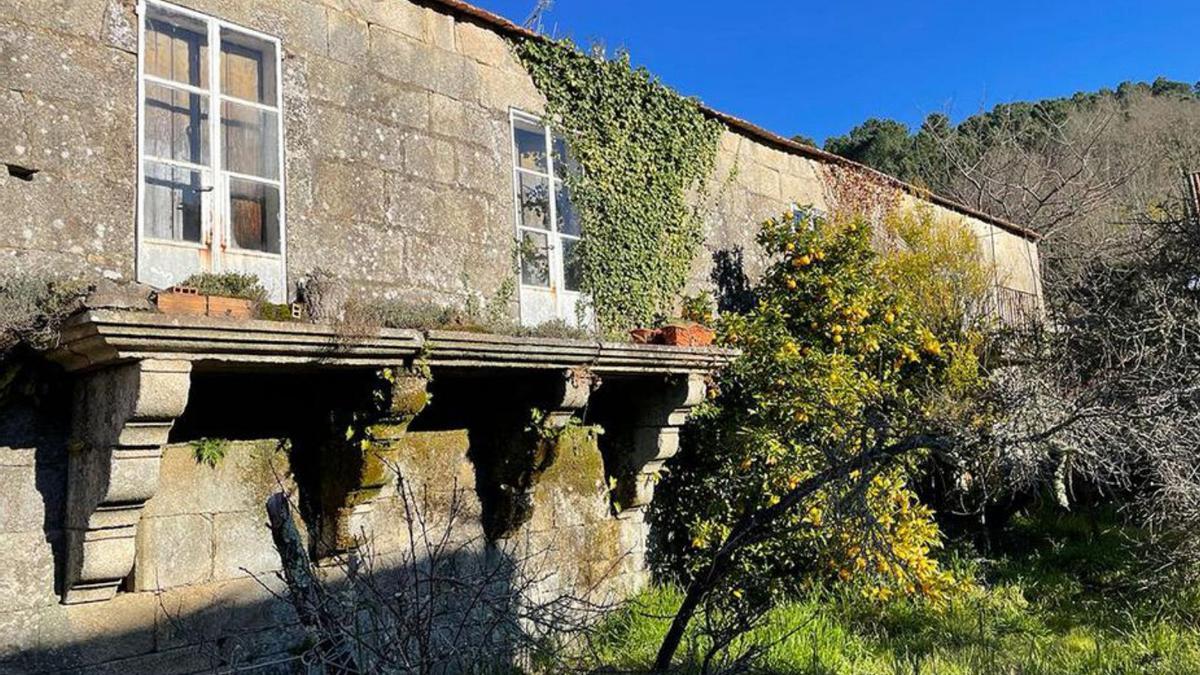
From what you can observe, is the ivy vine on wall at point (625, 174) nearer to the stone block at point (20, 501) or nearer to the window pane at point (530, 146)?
the window pane at point (530, 146)

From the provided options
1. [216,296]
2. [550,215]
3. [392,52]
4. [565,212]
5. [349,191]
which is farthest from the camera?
[565,212]

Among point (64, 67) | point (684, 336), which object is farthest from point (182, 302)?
point (684, 336)

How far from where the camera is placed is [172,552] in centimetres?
Result: 430

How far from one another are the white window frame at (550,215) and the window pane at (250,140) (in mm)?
1799

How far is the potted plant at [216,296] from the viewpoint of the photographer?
399 cm

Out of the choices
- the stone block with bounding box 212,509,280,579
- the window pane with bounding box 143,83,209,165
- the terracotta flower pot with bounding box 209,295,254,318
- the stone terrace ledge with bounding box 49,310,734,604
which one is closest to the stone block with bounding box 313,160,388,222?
the window pane with bounding box 143,83,209,165

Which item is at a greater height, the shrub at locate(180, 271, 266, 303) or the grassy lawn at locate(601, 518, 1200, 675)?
the shrub at locate(180, 271, 266, 303)

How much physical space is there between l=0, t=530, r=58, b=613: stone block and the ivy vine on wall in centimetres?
381

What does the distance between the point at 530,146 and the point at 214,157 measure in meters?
2.49

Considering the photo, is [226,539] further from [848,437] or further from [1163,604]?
[1163,604]

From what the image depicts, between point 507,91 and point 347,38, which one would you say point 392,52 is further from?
point 507,91

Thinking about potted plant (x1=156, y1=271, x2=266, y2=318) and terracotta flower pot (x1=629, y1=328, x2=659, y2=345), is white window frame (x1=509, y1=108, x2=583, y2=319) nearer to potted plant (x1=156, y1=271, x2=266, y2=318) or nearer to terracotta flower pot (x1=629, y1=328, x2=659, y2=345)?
terracotta flower pot (x1=629, y1=328, x2=659, y2=345)

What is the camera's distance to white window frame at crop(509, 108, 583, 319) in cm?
626

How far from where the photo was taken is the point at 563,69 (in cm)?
667
